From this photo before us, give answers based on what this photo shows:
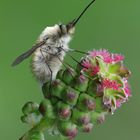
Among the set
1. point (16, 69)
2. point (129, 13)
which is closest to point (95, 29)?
point (129, 13)

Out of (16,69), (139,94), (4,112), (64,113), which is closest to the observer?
(64,113)

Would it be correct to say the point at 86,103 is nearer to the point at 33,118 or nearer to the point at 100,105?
the point at 100,105

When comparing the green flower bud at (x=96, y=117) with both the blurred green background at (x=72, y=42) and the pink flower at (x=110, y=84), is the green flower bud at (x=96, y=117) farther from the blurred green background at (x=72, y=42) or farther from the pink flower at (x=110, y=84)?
the blurred green background at (x=72, y=42)

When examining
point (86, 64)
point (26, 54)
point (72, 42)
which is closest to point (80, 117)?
point (86, 64)

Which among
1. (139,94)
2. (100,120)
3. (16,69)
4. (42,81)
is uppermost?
(16,69)

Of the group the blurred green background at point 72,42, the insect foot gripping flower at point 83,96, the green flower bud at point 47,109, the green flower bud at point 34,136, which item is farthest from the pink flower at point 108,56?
the blurred green background at point 72,42

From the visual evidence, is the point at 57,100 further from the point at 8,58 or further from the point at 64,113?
the point at 8,58
